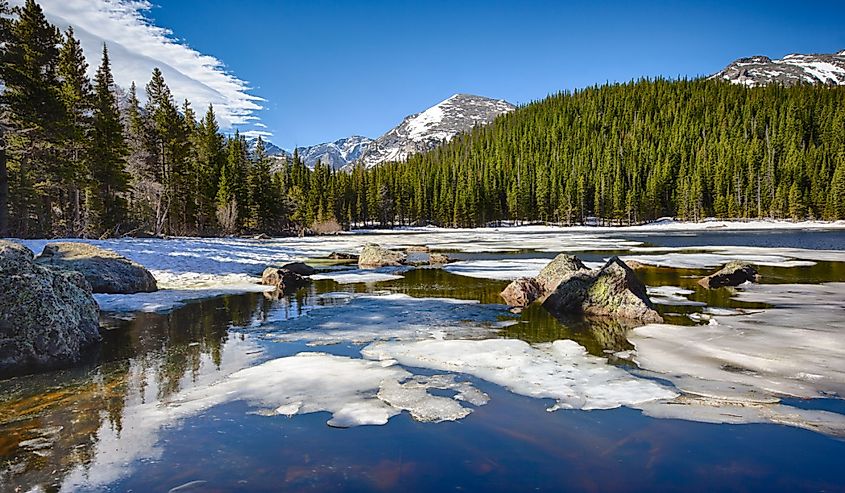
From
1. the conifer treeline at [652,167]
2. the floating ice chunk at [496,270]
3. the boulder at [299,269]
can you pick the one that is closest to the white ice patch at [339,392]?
the floating ice chunk at [496,270]

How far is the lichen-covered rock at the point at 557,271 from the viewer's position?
45.9 ft

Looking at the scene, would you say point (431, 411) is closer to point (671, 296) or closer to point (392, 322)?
point (392, 322)

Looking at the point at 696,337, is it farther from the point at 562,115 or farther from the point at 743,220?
the point at 562,115

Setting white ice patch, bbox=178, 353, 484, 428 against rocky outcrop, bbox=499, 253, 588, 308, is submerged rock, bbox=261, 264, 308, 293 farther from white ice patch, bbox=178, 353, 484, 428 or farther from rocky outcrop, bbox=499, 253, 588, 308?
white ice patch, bbox=178, 353, 484, 428

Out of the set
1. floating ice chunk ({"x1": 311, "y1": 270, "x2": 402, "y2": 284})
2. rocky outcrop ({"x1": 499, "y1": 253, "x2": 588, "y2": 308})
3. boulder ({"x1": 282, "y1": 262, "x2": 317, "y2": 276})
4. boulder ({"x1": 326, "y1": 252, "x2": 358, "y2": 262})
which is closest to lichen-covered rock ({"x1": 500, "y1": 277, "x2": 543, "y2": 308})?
rocky outcrop ({"x1": 499, "y1": 253, "x2": 588, "y2": 308})

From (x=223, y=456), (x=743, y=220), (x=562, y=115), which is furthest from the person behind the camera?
(x=562, y=115)

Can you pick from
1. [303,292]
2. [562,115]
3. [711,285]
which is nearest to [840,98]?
[562,115]

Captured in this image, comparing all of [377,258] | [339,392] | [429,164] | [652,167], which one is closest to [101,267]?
[339,392]

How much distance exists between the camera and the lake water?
416 cm

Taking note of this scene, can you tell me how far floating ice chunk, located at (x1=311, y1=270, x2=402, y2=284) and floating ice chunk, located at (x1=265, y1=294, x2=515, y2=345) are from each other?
15.8 feet

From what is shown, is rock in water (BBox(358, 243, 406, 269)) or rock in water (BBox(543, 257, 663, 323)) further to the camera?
rock in water (BBox(358, 243, 406, 269))

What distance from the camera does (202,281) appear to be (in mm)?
17438

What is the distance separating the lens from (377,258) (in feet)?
82.0

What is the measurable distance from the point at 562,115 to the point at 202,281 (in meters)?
173
